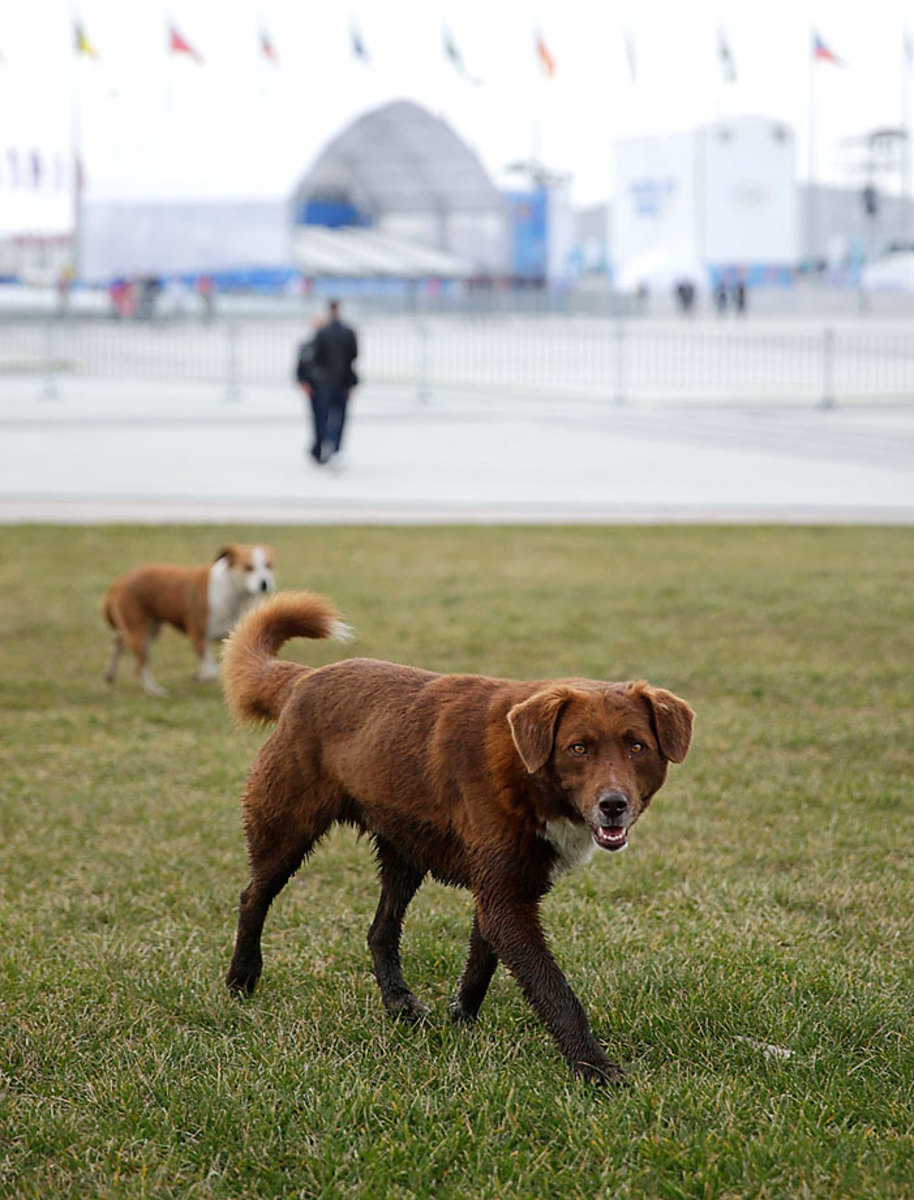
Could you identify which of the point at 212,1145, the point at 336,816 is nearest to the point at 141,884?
the point at 336,816

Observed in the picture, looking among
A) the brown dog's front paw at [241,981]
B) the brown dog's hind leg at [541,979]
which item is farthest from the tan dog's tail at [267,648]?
the brown dog's hind leg at [541,979]

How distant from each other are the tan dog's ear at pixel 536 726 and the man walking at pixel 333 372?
A: 1366cm

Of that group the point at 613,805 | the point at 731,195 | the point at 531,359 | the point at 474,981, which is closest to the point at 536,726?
the point at 613,805

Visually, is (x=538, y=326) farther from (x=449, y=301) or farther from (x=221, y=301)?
(x=221, y=301)

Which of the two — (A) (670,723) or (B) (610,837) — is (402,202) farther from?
(B) (610,837)

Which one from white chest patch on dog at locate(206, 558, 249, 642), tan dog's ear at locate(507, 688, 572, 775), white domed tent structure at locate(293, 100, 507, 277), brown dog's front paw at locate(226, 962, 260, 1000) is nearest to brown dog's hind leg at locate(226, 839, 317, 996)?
brown dog's front paw at locate(226, 962, 260, 1000)

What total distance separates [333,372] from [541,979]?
45.4ft

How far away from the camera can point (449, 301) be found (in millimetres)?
54062

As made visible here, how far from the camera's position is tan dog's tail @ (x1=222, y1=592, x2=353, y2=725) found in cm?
385

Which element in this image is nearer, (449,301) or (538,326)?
(538,326)

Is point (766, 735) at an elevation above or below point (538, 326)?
below

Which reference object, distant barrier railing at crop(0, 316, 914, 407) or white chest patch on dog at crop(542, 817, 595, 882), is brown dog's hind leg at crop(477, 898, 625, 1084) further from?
distant barrier railing at crop(0, 316, 914, 407)

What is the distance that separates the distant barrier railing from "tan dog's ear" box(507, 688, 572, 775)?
21.9 meters

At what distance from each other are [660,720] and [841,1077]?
91 cm
